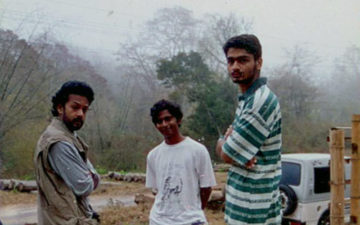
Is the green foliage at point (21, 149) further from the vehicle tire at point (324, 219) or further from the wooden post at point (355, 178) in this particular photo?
the wooden post at point (355, 178)

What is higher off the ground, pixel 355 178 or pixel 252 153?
pixel 252 153

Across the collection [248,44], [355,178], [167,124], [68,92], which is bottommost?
[355,178]

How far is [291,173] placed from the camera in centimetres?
657

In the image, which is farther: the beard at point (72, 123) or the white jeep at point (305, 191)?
the white jeep at point (305, 191)

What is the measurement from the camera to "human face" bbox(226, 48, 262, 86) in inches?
74.6

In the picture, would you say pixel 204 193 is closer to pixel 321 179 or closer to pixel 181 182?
pixel 181 182

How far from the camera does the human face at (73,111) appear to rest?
7.26 ft

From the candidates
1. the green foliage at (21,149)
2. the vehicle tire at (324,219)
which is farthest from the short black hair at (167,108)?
the green foliage at (21,149)

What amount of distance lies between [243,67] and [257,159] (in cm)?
40

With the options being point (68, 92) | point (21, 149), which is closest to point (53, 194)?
point (68, 92)

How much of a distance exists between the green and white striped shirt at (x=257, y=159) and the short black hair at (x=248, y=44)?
0.57 ft

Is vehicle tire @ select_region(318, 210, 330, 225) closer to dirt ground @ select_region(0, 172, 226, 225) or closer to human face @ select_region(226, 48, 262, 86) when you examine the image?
dirt ground @ select_region(0, 172, 226, 225)

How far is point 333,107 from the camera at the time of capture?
17.1 meters

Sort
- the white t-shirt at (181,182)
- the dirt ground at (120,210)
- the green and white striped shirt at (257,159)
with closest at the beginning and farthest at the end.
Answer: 1. the green and white striped shirt at (257,159)
2. the white t-shirt at (181,182)
3. the dirt ground at (120,210)
